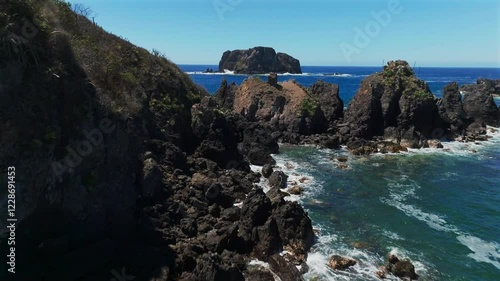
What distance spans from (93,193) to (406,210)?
28.0 metres

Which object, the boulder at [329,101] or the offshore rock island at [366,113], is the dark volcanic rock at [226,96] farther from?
the boulder at [329,101]

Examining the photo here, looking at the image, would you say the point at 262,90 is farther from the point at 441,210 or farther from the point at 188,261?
the point at 188,261

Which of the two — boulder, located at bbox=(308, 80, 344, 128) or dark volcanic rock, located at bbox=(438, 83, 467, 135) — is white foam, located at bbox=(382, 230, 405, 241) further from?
dark volcanic rock, located at bbox=(438, 83, 467, 135)

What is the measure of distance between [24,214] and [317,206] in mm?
25044

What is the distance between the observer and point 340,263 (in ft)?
85.8

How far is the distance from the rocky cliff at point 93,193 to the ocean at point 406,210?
459 centimetres

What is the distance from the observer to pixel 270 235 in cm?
2722

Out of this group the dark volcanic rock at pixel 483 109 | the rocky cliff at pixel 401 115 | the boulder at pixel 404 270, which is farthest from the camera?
the dark volcanic rock at pixel 483 109

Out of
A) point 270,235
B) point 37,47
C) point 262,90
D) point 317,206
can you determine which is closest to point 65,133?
point 37,47

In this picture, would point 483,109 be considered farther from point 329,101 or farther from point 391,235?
point 391,235

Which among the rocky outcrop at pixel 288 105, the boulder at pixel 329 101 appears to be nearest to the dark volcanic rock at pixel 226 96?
the rocky outcrop at pixel 288 105

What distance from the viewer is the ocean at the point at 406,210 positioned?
89.7 feet

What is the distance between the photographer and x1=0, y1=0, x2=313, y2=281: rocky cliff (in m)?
20.5

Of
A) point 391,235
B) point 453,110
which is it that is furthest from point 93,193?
point 453,110
